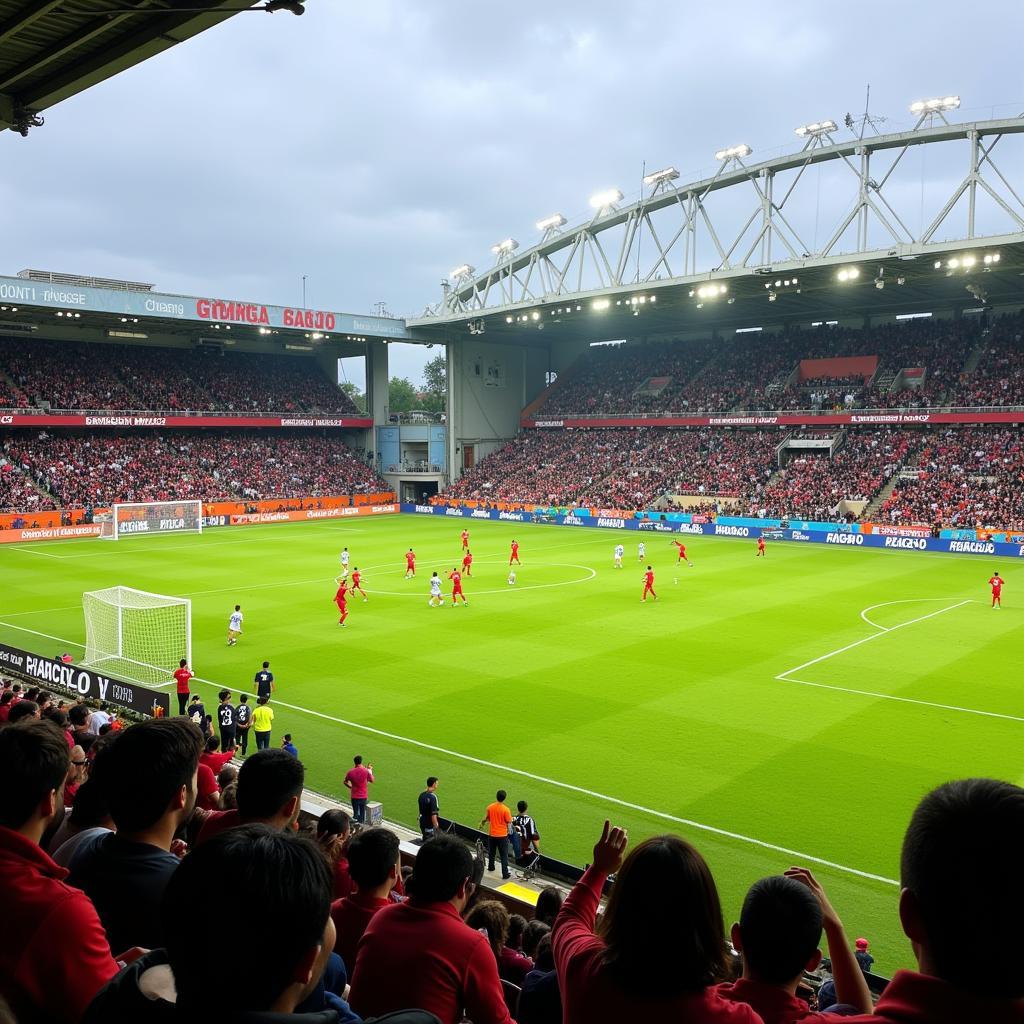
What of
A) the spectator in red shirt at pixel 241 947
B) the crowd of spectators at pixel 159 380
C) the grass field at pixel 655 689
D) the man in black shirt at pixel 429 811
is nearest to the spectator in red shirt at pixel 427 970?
the spectator in red shirt at pixel 241 947

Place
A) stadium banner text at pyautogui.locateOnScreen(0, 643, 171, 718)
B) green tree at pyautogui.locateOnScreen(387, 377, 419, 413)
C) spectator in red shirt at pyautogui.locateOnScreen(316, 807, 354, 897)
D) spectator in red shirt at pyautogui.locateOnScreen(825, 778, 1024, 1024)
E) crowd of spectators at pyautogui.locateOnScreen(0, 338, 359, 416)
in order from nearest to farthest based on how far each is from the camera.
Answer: spectator in red shirt at pyautogui.locateOnScreen(825, 778, 1024, 1024)
spectator in red shirt at pyautogui.locateOnScreen(316, 807, 354, 897)
stadium banner text at pyautogui.locateOnScreen(0, 643, 171, 718)
crowd of spectators at pyautogui.locateOnScreen(0, 338, 359, 416)
green tree at pyautogui.locateOnScreen(387, 377, 419, 413)

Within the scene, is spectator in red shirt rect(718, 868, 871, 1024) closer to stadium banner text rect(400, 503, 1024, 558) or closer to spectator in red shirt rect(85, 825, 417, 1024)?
spectator in red shirt rect(85, 825, 417, 1024)

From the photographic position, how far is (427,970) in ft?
11.5

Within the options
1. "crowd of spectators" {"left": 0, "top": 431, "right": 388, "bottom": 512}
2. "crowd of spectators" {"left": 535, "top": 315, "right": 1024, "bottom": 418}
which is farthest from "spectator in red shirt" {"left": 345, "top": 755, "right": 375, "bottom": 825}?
"crowd of spectators" {"left": 535, "top": 315, "right": 1024, "bottom": 418}

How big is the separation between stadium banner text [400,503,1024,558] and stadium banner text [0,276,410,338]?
598 inches

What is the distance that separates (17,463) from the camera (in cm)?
5512

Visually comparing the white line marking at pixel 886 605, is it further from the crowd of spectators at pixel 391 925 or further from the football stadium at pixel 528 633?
the crowd of spectators at pixel 391 925

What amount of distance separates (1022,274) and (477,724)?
4859cm

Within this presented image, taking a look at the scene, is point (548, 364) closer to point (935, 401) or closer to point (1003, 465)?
point (935, 401)

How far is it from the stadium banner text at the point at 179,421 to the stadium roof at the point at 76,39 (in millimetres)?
51335

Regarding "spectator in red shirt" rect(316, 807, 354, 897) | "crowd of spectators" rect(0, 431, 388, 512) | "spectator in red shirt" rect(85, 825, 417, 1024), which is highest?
"crowd of spectators" rect(0, 431, 388, 512)

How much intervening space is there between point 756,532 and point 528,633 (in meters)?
29.4

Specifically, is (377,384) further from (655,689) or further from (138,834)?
(138,834)

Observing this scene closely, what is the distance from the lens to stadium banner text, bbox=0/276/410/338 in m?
49.8
